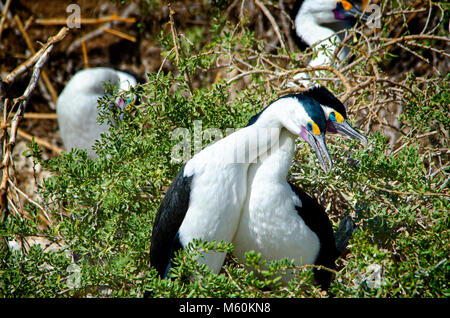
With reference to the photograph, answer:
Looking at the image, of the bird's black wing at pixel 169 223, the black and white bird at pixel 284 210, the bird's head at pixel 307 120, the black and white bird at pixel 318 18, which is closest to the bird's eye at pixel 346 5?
the black and white bird at pixel 318 18

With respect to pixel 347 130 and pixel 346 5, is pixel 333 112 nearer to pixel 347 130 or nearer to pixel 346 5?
pixel 347 130

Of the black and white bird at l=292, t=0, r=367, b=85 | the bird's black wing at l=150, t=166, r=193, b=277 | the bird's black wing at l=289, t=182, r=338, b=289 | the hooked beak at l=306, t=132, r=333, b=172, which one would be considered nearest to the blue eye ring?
the hooked beak at l=306, t=132, r=333, b=172

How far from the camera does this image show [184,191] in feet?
6.97

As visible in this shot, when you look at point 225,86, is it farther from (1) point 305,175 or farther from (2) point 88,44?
(2) point 88,44

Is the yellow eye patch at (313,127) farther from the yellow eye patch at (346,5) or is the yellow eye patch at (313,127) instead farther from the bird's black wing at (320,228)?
the yellow eye patch at (346,5)

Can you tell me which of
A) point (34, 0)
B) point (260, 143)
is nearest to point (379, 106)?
point (260, 143)

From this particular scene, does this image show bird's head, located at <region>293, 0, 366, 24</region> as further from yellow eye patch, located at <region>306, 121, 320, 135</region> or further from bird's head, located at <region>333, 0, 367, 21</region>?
yellow eye patch, located at <region>306, 121, 320, 135</region>

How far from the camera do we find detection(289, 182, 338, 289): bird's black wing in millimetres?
2225

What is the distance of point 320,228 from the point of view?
7.41 feet

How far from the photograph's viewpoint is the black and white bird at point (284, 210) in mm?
2133

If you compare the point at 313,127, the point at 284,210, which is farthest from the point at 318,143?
the point at 284,210

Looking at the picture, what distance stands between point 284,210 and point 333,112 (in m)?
0.46

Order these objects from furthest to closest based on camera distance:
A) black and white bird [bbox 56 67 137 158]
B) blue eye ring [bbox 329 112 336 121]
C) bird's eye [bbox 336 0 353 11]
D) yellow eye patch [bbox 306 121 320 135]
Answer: bird's eye [bbox 336 0 353 11] < black and white bird [bbox 56 67 137 158] < blue eye ring [bbox 329 112 336 121] < yellow eye patch [bbox 306 121 320 135]

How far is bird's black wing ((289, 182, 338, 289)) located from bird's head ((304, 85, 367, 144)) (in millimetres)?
324
